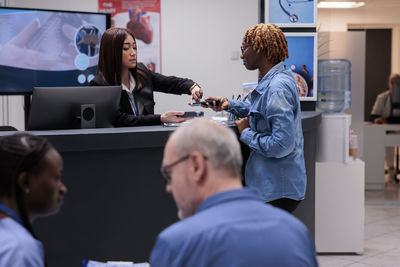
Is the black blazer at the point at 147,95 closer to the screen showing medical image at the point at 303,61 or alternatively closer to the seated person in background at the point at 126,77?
the seated person in background at the point at 126,77

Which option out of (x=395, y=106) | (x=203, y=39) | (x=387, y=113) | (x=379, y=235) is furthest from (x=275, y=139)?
(x=395, y=106)

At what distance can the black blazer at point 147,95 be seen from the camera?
3320mm

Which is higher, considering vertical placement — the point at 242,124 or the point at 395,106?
the point at 242,124

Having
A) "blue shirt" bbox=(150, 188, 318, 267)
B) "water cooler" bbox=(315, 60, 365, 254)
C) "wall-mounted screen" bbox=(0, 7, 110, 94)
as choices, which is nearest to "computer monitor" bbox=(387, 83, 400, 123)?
"water cooler" bbox=(315, 60, 365, 254)

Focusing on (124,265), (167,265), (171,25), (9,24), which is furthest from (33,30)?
(167,265)

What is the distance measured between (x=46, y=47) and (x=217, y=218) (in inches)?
189

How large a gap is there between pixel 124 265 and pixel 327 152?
336 centimetres

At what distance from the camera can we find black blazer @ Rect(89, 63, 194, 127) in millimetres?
3320

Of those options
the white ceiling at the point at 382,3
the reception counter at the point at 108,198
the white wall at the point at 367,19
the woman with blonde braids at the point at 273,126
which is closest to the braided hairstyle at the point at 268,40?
the woman with blonde braids at the point at 273,126

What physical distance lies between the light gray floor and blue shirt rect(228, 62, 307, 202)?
1751mm

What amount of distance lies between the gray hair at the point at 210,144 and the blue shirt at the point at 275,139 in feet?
4.66

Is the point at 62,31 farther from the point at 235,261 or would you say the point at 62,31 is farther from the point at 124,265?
the point at 235,261

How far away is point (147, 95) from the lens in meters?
3.74

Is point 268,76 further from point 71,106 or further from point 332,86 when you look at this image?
point 332,86
